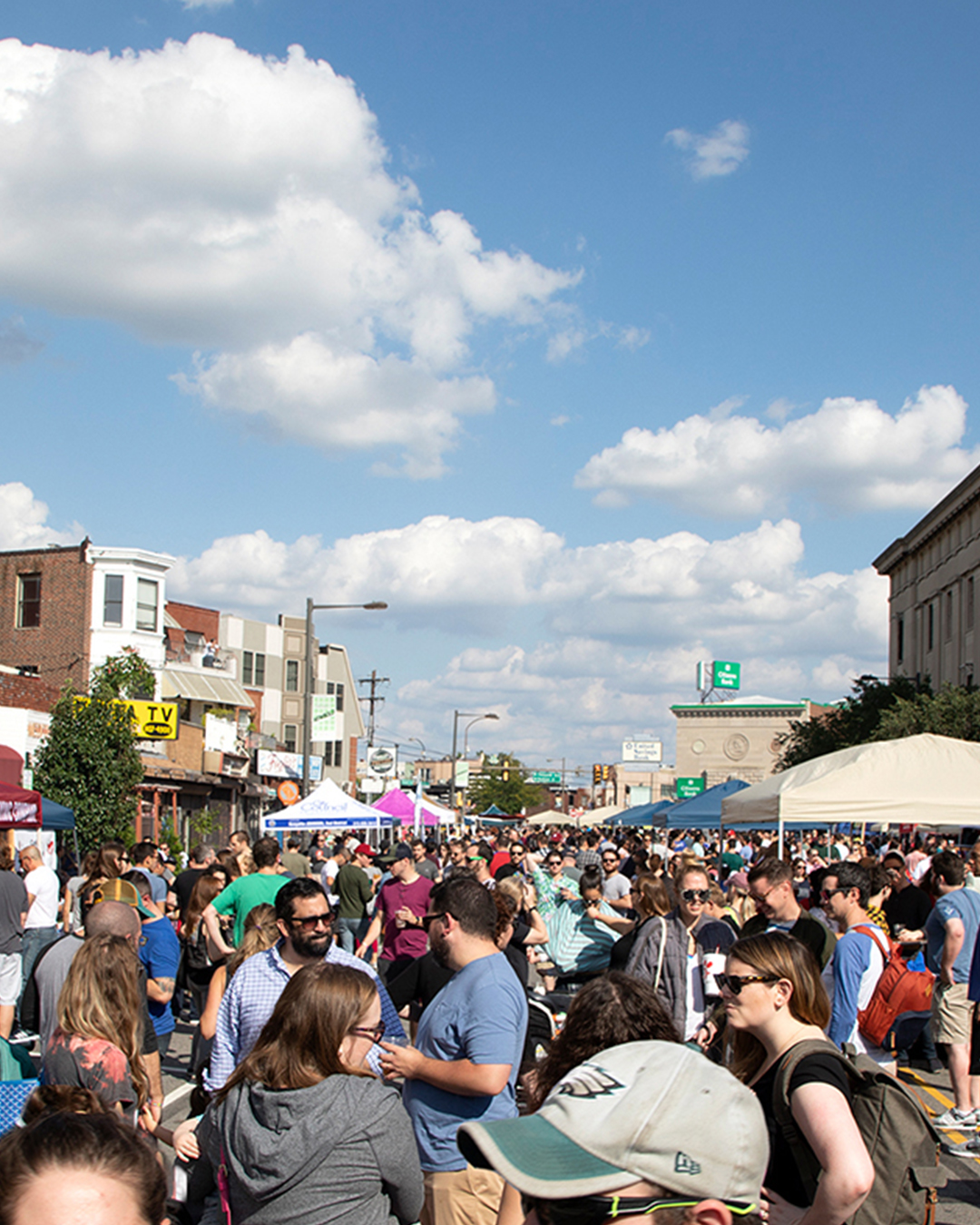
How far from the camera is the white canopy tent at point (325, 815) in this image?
75.4 feet

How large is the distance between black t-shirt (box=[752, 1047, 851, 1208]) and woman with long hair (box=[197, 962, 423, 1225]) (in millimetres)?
991

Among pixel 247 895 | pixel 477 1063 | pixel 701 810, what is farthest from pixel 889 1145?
pixel 701 810

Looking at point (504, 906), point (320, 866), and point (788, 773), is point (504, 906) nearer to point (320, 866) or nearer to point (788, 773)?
point (788, 773)

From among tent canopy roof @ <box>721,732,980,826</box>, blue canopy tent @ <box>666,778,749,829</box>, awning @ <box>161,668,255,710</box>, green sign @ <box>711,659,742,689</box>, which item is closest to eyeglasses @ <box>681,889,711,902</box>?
tent canopy roof @ <box>721,732,980,826</box>

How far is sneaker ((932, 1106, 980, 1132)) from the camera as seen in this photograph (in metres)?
8.47

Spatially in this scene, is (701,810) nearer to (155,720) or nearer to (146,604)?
(155,720)

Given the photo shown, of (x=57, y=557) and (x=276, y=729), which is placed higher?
(x=57, y=557)

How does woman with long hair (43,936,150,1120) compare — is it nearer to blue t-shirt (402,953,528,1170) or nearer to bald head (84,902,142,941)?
bald head (84,902,142,941)

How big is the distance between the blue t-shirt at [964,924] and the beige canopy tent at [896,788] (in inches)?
243

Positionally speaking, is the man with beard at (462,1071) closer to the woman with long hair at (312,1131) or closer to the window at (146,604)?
the woman with long hair at (312,1131)

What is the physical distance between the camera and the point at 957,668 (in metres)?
75.1

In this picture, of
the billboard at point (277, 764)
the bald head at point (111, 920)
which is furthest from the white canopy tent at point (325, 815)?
the billboard at point (277, 764)

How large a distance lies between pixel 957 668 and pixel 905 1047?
6893cm

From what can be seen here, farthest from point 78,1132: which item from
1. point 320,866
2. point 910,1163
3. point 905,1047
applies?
point 320,866
